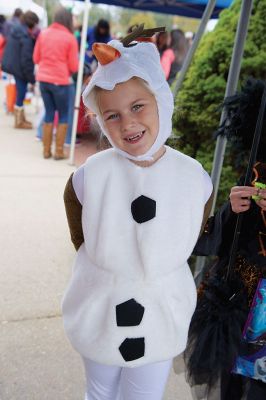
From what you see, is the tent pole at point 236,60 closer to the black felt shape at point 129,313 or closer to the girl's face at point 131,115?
the girl's face at point 131,115

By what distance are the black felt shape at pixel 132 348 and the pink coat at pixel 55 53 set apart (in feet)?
14.6

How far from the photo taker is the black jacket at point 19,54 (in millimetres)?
6348

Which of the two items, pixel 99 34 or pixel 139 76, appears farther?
pixel 99 34

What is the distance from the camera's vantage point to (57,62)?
515 centimetres

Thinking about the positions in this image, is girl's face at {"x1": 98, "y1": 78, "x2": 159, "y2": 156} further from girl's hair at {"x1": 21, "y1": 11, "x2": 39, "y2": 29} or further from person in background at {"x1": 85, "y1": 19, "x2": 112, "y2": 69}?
girl's hair at {"x1": 21, "y1": 11, "x2": 39, "y2": 29}

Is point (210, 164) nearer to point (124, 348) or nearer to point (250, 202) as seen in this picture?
point (250, 202)

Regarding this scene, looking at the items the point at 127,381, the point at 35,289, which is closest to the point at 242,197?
the point at 127,381

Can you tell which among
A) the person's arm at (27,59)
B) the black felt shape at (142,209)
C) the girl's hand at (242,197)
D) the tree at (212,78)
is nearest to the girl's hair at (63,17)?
the person's arm at (27,59)

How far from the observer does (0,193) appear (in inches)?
167

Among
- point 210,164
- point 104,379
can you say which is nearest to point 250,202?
point 104,379

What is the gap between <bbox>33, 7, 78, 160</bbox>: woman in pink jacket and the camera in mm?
5102

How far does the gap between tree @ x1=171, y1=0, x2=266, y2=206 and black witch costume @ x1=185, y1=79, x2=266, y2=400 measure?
1.12 meters

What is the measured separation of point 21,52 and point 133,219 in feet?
19.8

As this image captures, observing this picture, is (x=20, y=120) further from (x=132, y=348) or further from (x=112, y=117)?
(x=132, y=348)
